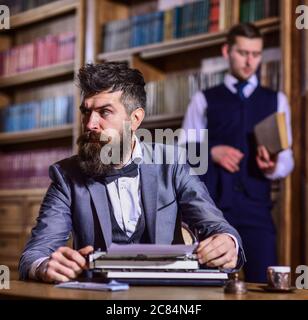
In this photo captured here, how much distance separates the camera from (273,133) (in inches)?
105

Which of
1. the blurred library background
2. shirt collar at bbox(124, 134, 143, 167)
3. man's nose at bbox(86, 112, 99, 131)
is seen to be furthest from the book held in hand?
man's nose at bbox(86, 112, 99, 131)

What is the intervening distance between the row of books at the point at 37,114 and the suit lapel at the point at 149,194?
98.2 inches

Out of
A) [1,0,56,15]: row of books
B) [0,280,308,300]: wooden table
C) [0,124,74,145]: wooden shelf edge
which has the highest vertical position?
[1,0,56,15]: row of books

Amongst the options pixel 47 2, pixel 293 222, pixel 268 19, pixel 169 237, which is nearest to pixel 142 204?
pixel 169 237

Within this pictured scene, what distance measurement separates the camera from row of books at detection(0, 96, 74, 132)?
14.2 ft

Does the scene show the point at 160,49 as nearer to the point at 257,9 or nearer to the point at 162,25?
the point at 162,25

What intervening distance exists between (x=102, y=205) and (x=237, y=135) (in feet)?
4.34

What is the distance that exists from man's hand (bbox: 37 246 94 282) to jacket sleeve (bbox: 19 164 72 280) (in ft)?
0.49

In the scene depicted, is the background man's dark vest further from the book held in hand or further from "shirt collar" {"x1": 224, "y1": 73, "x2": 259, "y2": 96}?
the book held in hand

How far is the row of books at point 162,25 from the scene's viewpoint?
3.51 m

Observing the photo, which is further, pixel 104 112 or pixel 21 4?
pixel 21 4

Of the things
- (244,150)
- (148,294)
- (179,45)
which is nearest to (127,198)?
(148,294)

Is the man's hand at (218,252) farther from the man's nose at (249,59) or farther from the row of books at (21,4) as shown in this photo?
the row of books at (21,4)

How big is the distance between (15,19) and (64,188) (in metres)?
3.31
